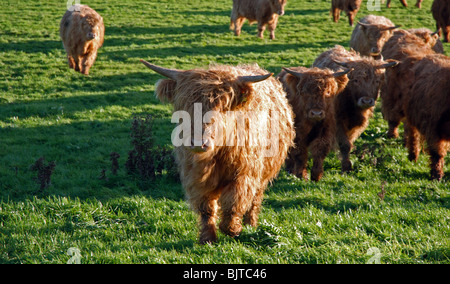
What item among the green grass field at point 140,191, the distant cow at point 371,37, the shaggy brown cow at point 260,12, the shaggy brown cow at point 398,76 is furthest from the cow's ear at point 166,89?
the shaggy brown cow at point 260,12

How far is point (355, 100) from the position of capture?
7.48 m

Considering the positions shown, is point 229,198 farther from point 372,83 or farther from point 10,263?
point 372,83

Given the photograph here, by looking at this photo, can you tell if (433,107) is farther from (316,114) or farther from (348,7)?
(348,7)

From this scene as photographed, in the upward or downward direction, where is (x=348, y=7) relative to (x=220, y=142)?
upward

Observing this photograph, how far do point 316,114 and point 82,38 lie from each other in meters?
8.35

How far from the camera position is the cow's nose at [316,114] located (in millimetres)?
6586

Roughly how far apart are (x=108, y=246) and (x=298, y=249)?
6.18ft

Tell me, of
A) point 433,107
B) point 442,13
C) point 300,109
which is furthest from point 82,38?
point 442,13

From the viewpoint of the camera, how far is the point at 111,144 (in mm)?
8469

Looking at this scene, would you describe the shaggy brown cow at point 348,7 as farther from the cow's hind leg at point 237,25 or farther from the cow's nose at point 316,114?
the cow's nose at point 316,114

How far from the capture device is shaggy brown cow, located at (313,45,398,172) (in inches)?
291

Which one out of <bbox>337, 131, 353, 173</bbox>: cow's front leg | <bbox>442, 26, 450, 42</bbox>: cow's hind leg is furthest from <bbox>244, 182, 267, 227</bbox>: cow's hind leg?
<bbox>442, 26, 450, 42</bbox>: cow's hind leg

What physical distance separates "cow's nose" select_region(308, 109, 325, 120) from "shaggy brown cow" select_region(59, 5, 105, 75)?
7.99 metres
